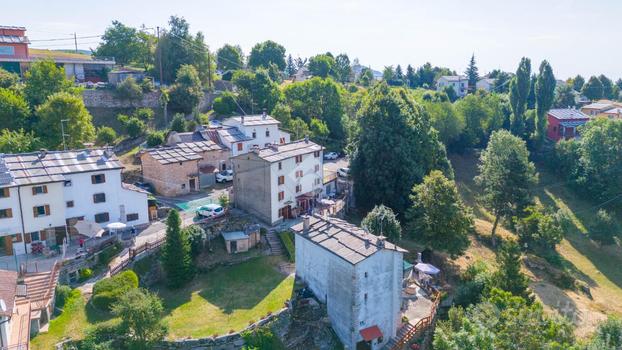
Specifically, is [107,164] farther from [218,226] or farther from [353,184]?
[353,184]

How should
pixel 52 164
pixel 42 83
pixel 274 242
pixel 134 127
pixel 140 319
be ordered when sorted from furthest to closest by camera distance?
1. pixel 134 127
2. pixel 42 83
3. pixel 274 242
4. pixel 52 164
5. pixel 140 319

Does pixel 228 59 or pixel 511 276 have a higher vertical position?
pixel 228 59

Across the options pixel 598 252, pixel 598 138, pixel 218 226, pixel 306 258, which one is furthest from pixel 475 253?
pixel 598 138

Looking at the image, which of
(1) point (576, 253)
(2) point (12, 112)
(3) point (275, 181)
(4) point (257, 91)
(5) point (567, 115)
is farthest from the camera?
(5) point (567, 115)

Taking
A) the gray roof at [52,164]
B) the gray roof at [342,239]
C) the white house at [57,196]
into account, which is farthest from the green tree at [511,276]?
the gray roof at [52,164]

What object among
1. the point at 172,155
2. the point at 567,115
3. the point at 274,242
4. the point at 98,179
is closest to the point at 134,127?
the point at 172,155

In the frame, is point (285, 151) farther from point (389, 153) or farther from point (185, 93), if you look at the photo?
point (185, 93)

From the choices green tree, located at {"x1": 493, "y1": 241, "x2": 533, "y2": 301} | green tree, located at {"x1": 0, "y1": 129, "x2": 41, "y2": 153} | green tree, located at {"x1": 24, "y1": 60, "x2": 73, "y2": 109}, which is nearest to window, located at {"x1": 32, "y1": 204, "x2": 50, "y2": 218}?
green tree, located at {"x1": 0, "y1": 129, "x2": 41, "y2": 153}

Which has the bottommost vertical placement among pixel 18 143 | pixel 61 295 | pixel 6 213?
pixel 61 295

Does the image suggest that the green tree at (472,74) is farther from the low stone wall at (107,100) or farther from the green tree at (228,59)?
the low stone wall at (107,100)
